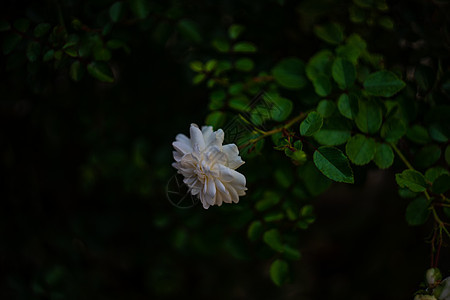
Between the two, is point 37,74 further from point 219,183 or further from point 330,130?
point 330,130

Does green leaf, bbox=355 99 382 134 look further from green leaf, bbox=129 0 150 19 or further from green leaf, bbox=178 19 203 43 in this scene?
green leaf, bbox=129 0 150 19

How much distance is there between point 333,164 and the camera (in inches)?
28.0

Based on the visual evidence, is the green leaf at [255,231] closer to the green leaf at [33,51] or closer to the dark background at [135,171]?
the dark background at [135,171]

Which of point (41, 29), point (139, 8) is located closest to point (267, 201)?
point (139, 8)

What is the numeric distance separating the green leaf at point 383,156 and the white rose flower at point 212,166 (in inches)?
13.6

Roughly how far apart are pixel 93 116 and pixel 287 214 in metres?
0.85

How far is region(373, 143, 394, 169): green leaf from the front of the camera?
0.82 meters

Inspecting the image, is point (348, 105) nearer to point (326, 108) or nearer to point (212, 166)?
point (326, 108)

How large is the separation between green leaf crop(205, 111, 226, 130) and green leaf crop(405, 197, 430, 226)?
A: 19.9 inches

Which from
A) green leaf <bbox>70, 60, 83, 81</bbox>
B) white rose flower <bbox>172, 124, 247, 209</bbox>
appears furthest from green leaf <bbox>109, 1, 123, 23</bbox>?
white rose flower <bbox>172, 124, 247, 209</bbox>

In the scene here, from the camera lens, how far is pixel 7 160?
55.5 inches

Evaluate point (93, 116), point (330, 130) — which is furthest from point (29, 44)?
point (330, 130)

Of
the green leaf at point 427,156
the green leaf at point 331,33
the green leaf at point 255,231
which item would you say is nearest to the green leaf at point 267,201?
the green leaf at point 255,231

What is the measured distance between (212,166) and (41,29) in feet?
1.94
